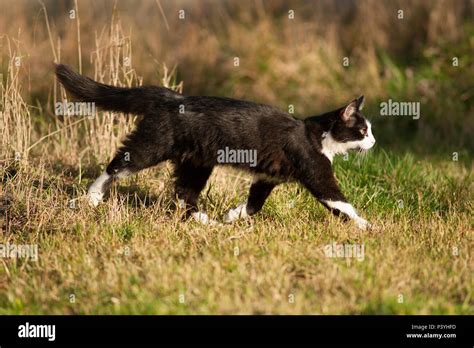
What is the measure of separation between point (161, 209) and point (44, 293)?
170cm

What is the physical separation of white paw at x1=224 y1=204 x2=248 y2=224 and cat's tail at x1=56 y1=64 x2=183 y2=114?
3.23 feet

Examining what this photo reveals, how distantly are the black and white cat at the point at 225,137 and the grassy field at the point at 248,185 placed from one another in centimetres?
28

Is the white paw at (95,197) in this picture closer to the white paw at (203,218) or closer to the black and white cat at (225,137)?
the black and white cat at (225,137)

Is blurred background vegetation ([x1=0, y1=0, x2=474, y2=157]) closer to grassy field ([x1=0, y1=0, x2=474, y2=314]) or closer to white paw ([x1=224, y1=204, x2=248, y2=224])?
grassy field ([x1=0, y1=0, x2=474, y2=314])

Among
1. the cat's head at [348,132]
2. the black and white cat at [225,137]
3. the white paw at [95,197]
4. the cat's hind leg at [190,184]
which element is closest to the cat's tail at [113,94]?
the black and white cat at [225,137]

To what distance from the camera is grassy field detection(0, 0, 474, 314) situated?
4809 millimetres

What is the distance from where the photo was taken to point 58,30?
1183 cm

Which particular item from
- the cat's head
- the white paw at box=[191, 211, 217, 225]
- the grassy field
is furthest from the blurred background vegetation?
the white paw at box=[191, 211, 217, 225]

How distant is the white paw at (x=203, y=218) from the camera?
6193 millimetres

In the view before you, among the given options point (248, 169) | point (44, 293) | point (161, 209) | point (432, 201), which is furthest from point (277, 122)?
point (44, 293)

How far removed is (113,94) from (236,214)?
1.34 metres

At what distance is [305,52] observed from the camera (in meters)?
11.7

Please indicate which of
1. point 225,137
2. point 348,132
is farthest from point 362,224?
point 225,137

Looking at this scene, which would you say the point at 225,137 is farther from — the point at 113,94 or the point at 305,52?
the point at 305,52
